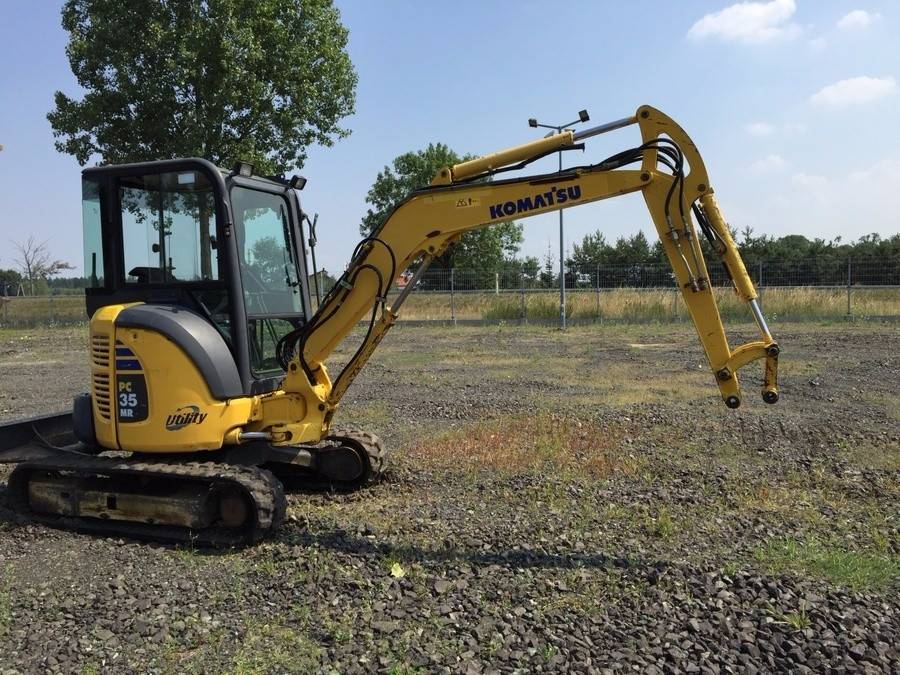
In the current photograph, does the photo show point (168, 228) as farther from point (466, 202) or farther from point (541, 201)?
point (541, 201)

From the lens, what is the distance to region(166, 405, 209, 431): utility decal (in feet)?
18.2

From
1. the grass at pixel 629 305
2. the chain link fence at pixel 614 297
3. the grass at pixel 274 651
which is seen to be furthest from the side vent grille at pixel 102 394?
the chain link fence at pixel 614 297

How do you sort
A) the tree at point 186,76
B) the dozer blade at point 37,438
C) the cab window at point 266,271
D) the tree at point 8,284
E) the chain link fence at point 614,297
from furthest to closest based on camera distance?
the tree at point 8,284 → the chain link fence at point 614,297 → the tree at point 186,76 → the dozer blade at point 37,438 → the cab window at point 266,271

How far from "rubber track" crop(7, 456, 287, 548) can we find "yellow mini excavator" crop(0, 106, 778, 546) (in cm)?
2

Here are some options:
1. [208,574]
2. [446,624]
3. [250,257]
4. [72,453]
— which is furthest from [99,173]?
[446,624]

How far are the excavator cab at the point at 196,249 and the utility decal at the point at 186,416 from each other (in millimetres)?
402

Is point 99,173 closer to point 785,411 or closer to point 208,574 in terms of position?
point 208,574

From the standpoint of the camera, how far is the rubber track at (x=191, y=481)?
17.4 ft

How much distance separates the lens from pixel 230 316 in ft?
18.9

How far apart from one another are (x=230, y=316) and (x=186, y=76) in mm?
17198

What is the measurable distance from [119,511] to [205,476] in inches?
38.3

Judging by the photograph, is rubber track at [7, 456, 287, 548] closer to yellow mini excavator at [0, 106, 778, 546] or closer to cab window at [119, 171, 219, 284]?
yellow mini excavator at [0, 106, 778, 546]

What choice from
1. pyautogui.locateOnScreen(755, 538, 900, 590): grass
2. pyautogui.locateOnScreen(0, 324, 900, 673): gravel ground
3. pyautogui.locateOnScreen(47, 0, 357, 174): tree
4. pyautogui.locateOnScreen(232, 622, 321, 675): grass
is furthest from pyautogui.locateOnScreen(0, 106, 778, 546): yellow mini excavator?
pyautogui.locateOnScreen(47, 0, 357, 174): tree

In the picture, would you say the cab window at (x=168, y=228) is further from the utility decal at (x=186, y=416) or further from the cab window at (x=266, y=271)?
the utility decal at (x=186, y=416)
